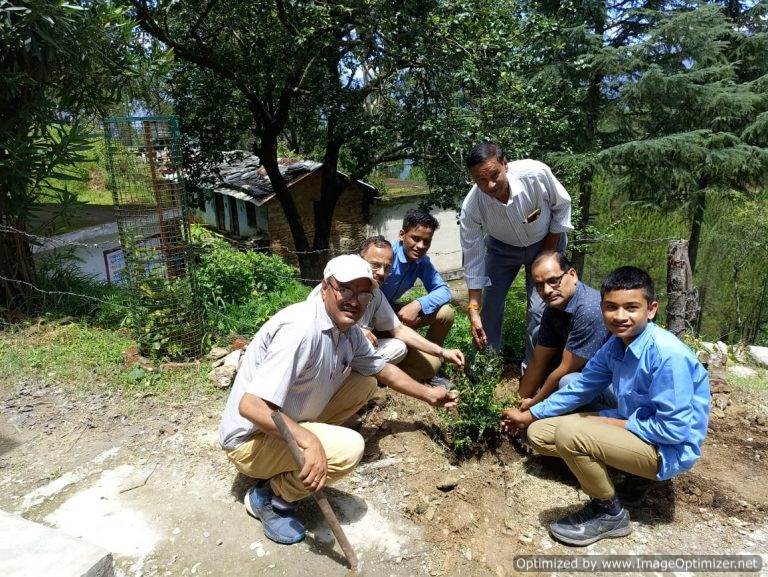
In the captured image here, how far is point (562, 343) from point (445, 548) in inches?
62.3

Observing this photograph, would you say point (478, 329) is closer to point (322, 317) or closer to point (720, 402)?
point (322, 317)

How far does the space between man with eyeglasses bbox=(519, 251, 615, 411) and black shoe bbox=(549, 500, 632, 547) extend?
2.35 ft

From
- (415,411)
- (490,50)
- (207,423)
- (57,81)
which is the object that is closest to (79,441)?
(207,423)

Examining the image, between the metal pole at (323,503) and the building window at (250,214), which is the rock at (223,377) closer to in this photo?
the metal pole at (323,503)

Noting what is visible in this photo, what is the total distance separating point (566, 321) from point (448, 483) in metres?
1.32

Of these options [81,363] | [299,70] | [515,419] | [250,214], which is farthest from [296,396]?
[250,214]

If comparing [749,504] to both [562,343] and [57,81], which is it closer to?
[562,343]

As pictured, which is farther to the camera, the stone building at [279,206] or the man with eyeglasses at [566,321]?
the stone building at [279,206]

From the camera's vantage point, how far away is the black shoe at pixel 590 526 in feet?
9.30

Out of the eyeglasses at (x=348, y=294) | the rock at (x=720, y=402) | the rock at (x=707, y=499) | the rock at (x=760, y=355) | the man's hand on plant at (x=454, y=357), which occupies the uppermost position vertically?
the eyeglasses at (x=348, y=294)

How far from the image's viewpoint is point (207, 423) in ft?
13.5

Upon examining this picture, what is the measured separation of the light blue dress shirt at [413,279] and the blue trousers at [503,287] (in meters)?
0.38

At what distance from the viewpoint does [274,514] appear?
2.95 m

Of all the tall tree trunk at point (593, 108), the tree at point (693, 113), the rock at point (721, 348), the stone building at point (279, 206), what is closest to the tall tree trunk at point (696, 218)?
the tree at point (693, 113)
